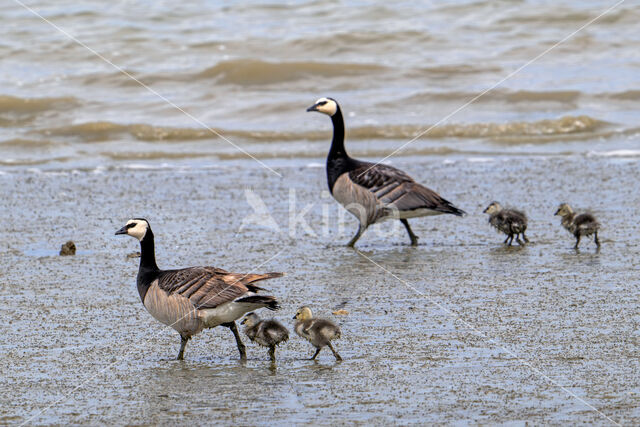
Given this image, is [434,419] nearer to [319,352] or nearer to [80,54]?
[319,352]

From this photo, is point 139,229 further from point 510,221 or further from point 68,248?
point 510,221

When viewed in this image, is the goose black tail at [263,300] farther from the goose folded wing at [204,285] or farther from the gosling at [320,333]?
the gosling at [320,333]

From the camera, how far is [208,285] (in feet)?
21.5

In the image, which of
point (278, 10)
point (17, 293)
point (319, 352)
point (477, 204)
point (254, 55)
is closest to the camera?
point (319, 352)

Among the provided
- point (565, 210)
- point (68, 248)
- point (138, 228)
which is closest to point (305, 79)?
point (565, 210)

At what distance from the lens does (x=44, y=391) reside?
588 centimetres

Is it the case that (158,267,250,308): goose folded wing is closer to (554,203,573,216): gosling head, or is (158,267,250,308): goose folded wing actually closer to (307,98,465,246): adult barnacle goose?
(307,98,465,246): adult barnacle goose

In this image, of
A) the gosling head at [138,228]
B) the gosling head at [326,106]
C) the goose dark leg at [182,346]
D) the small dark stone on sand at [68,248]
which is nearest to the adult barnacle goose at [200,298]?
the goose dark leg at [182,346]

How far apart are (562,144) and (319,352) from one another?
34.2 ft

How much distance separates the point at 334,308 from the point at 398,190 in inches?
120

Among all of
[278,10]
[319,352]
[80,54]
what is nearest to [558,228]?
[319,352]

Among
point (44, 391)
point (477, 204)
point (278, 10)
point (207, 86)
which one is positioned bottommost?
point (44, 391)

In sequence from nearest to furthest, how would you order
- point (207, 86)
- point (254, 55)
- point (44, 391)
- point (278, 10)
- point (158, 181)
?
point (44, 391) < point (158, 181) < point (207, 86) < point (254, 55) < point (278, 10)

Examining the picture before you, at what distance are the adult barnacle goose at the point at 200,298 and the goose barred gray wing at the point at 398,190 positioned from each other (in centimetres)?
409
